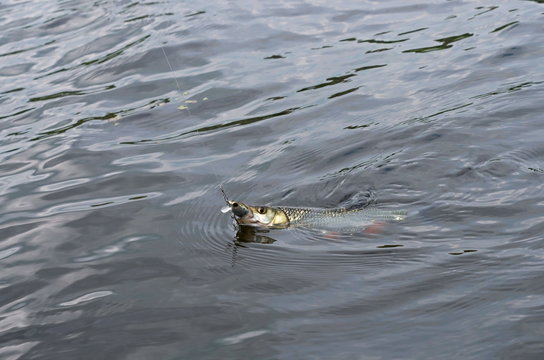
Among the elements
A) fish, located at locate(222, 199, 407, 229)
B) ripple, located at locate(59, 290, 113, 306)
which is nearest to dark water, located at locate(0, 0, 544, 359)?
ripple, located at locate(59, 290, 113, 306)

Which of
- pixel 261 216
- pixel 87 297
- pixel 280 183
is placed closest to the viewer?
pixel 87 297

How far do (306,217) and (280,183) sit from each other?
44.1 inches

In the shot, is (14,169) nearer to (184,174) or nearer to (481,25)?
(184,174)

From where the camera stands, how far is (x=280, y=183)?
Result: 788 centimetres

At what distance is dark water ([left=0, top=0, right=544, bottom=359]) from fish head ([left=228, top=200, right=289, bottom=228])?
12cm

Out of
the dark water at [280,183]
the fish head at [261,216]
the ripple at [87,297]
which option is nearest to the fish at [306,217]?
the fish head at [261,216]

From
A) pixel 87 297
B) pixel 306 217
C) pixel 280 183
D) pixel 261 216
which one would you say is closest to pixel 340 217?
pixel 306 217

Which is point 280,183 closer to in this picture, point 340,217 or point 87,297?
point 340,217

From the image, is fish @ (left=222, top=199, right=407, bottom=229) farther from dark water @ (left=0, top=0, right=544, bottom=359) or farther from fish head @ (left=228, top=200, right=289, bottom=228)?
dark water @ (left=0, top=0, right=544, bottom=359)

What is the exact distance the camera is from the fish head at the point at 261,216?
6738 millimetres

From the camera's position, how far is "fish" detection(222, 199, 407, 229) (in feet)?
22.0

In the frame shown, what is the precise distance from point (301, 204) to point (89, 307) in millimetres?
2319

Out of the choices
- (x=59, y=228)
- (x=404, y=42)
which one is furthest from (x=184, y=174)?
(x=404, y=42)

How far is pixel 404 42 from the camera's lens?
39.6 ft
